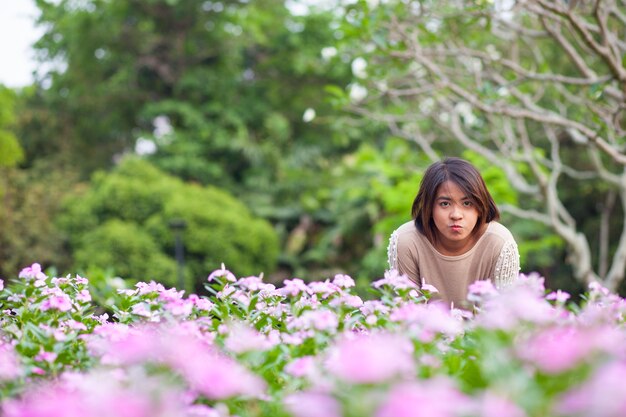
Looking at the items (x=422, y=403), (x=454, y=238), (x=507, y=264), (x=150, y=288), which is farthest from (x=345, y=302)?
(x=507, y=264)

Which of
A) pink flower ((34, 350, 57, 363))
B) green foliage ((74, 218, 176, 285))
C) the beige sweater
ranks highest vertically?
green foliage ((74, 218, 176, 285))

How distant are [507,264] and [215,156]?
14.3 metres

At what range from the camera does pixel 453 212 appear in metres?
2.60

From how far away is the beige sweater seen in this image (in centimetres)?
268

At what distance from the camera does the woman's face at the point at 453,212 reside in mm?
2605

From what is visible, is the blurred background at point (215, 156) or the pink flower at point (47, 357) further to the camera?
the blurred background at point (215, 156)

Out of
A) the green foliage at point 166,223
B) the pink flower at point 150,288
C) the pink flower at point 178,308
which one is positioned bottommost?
the pink flower at point 178,308

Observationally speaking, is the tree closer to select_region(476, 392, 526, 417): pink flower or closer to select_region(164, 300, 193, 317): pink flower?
select_region(164, 300, 193, 317): pink flower

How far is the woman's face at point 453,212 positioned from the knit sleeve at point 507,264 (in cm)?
15

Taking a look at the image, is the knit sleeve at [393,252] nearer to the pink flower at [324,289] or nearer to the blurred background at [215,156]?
the pink flower at [324,289]

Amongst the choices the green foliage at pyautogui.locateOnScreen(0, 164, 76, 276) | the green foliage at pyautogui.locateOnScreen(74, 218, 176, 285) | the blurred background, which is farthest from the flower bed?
the green foliage at pyautogui.locateOnScreen(0, 164, 76, 276)

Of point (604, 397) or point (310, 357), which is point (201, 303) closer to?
point (310, 357)

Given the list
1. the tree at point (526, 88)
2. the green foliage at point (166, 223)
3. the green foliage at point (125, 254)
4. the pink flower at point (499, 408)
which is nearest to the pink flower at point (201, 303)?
the pink flower at point (499, 408)

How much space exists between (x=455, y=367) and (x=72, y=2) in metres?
17.4
